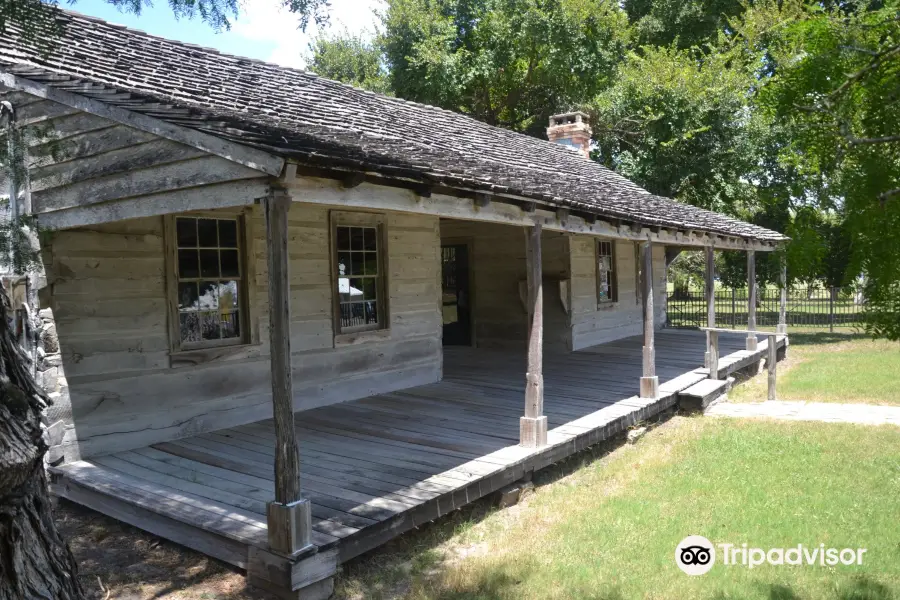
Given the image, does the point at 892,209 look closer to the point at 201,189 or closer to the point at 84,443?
the point at 201,189

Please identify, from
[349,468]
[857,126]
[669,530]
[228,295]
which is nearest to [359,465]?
[349,468]

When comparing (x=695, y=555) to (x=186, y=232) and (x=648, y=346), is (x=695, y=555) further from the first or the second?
(x=186, y=232)

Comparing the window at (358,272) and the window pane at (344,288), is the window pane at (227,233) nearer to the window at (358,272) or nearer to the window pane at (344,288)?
the window at (358,272)

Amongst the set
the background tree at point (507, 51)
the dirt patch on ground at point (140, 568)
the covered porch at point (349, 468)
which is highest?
the background tree at point (507, 51)

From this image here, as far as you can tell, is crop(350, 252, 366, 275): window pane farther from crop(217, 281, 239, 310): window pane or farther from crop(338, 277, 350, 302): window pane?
crop(217, 281, 239, 310): window pane

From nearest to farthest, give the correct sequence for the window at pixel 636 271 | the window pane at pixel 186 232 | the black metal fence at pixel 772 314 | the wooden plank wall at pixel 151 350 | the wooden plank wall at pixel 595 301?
the wooden plank wall at pixel 151 350 < the window pane at pixel 186 232 < the wooden plank wall at pixel 595 301 < the window at pixel 636 271 < the black metal fence at pixel 772 314

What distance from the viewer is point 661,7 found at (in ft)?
83.2

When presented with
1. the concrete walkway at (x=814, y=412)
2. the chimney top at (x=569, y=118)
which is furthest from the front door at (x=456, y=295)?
the chimney top at (x=569, y=118)

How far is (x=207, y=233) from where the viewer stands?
7.12 m

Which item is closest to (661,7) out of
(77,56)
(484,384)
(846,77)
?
(484,384)

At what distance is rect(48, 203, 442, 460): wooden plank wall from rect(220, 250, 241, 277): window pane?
0.73 feet

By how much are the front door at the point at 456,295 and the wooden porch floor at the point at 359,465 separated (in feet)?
12.6

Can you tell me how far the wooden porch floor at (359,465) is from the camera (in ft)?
15.7

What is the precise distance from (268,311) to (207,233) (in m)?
1.03
